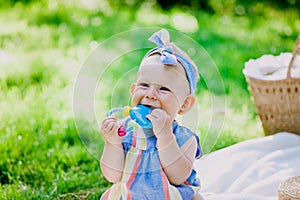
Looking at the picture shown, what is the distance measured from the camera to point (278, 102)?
10.8ft

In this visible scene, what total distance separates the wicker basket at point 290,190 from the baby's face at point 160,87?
525mm

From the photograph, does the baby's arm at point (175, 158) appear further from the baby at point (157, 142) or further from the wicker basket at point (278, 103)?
the wicker basket at point (278, 103)

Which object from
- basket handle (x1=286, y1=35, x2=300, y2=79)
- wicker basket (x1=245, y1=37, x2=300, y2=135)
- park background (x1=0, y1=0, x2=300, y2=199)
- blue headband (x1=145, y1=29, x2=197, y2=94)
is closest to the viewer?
blue headband (x1=145, y1=29, x2=197, y2=94)

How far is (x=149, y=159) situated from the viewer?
6.95ft

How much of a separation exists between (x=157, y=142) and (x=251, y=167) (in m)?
0.97

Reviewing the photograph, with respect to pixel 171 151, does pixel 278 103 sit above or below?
below

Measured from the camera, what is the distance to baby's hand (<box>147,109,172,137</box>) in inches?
80.0

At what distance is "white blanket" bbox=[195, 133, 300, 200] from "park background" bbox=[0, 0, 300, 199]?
21 cm

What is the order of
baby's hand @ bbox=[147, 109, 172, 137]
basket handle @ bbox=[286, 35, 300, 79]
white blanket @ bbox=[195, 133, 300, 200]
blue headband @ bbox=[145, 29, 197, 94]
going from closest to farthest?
baby's hand @ bbox=[147, 109, 172, 137] < blue headband @ bbox=[145, 29, 197, 94] < white blanket @ bbox=[195, 133, 300, 200] < basket handle @ bbox=[286, 35, 300, 79]

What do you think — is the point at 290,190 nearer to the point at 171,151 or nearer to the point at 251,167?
the point at 171,151

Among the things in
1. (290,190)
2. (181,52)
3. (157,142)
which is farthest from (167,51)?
(290,190)

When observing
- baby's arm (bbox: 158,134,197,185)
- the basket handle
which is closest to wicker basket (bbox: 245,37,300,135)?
the basket handle

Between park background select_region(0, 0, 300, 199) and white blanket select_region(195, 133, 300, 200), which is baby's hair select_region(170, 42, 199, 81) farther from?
white blanket select_region(195, 133, 300, 200)

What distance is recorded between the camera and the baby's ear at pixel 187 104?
219 cm
